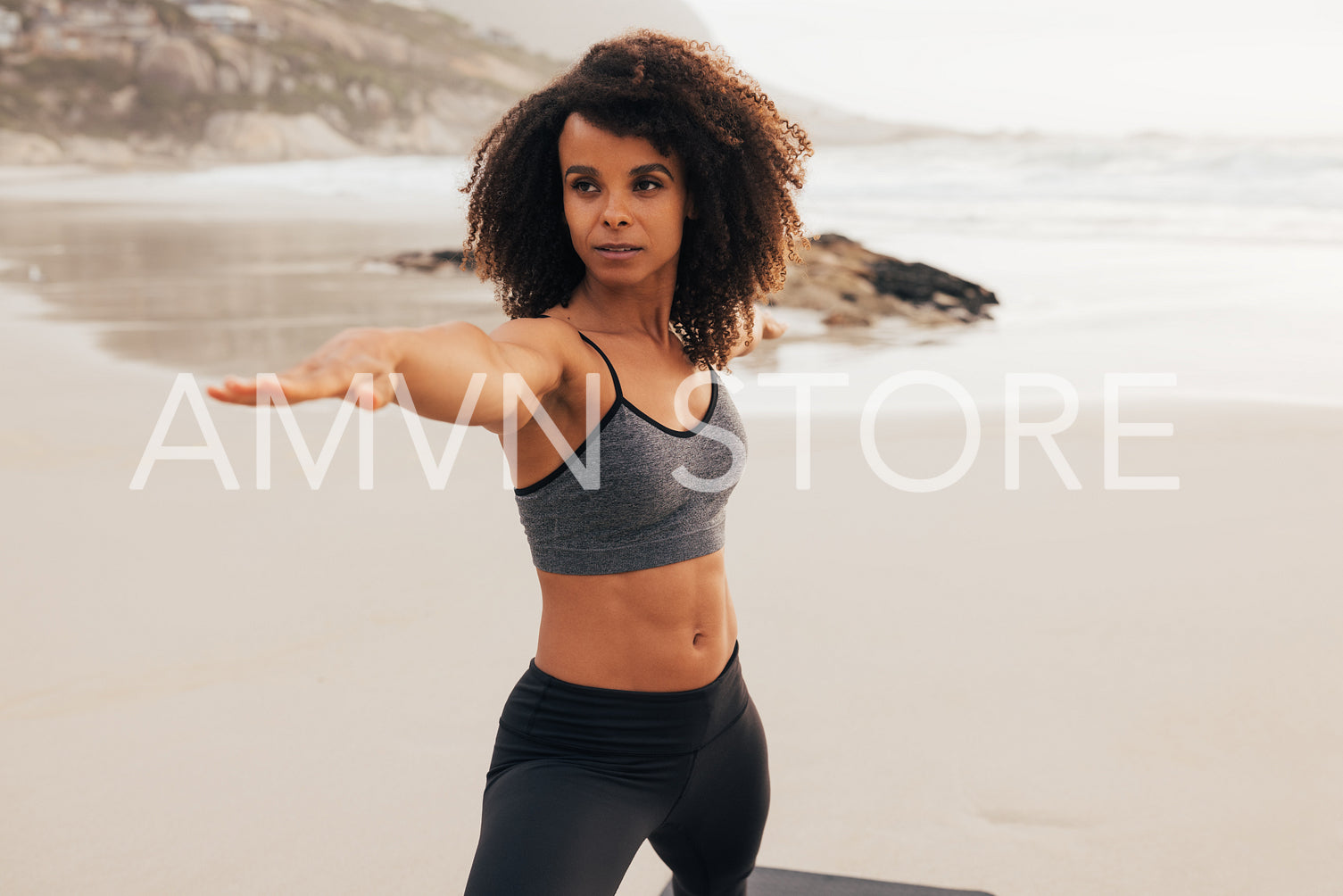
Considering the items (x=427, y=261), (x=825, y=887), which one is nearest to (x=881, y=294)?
(x=427, y=261)

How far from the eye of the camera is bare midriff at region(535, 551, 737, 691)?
6.19 feet

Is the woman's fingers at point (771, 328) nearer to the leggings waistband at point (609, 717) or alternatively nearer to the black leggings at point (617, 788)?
the black leggings at point (617, 788)

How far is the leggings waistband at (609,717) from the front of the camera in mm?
1866

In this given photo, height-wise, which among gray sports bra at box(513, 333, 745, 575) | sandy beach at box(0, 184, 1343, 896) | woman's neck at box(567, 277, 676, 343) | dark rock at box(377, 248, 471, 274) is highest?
dark rock at box(377, 248, 471, 274)

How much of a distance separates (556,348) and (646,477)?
0.80 ft

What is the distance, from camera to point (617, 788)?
1821 mm

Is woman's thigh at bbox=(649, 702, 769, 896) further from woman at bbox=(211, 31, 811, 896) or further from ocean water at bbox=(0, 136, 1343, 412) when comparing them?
ocean water at bbox=(0, 136, 1343, 412)

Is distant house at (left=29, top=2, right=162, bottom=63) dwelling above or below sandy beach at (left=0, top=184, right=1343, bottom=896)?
above

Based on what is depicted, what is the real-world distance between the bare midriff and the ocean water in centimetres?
109

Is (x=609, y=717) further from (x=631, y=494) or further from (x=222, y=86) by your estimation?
(x=222, y=86)

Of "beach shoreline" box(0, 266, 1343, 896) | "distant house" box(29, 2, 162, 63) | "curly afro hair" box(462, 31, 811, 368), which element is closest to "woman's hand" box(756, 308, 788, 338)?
"curly afro hair" box(462, 31, 811, 368)

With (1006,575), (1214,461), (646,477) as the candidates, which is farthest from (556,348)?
(1214,461)

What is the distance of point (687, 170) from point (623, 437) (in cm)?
52

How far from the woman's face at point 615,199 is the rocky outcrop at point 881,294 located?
8155 mm
